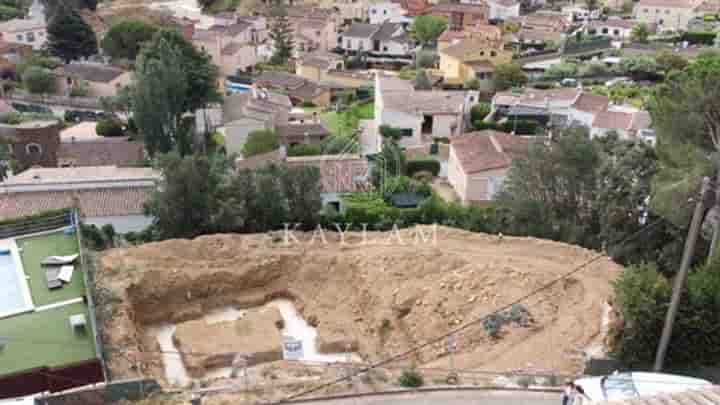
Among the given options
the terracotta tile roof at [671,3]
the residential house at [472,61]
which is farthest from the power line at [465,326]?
the terracotta tile roof at [671,3]

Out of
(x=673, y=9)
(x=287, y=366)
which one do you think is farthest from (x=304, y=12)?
(x=287, y=366)

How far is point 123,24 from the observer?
5694 cm

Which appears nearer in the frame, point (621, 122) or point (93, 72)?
point (621, 122)

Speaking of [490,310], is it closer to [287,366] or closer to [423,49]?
[287,366]

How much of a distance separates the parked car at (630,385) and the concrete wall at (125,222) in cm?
1729

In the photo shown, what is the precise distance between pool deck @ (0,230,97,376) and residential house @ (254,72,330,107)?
31341 mm

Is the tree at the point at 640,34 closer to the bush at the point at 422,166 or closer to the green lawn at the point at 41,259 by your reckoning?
the bush at the point at 422,166

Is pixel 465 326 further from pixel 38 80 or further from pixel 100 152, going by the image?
pixel 38 80

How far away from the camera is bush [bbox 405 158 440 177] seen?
33.2 meters

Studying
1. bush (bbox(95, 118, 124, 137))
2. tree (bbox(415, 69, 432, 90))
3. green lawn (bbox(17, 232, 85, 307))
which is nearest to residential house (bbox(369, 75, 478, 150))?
tree (bbox(415, 69, 432, 90))

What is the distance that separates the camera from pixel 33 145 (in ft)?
109

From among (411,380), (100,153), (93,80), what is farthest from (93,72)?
(411,380)

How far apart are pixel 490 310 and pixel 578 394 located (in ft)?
18.9

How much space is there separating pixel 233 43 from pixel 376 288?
43.9 metres
